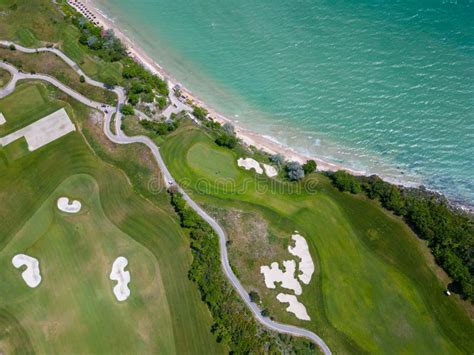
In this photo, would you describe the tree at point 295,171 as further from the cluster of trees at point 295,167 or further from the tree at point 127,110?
the tree at point 127,110

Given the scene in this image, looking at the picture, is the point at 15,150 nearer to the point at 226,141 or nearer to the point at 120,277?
the point at 120,277

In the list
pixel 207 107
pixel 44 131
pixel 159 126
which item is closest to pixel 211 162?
pixel 159 126

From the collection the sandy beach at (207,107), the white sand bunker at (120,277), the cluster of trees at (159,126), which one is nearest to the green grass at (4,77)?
the sandy beach at (207,107)

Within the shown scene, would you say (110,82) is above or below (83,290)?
above

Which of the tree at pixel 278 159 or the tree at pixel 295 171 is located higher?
the tree at pixel 278 159

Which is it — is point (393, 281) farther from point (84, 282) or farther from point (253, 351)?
point (84, 282)

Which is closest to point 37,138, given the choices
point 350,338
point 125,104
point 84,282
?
point 125,104
